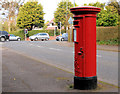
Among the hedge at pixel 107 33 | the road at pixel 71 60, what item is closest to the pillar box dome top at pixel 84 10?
the road at pixel 71 60

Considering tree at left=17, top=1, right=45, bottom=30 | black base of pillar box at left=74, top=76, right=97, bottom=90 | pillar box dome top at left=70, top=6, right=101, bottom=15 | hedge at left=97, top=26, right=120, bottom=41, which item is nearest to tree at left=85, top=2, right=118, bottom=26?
hedge at left=97, top=26, right=120, bottom=41

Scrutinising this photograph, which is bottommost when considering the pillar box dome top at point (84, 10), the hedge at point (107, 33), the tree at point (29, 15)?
the hedge at point (107, 33)

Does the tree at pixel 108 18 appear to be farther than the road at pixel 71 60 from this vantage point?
Yes

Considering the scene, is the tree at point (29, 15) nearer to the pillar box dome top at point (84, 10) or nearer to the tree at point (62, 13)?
the tree at point (62, 13)

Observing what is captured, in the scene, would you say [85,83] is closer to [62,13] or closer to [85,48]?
[85,48]

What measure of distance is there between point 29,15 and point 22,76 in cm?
5471

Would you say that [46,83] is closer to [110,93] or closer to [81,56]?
[81,56]

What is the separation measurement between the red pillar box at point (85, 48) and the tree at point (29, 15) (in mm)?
56565

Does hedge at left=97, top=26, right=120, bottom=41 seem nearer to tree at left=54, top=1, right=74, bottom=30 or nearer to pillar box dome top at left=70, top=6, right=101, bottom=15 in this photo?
pillar box dome top at left=70, top=6, right=101, bottom=15

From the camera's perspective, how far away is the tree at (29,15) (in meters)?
61.9

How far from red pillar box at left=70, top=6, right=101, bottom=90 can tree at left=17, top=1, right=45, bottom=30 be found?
56.6 meters

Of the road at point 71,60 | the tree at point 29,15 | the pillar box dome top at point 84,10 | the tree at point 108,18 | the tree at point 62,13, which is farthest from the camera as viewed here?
the tree at point 62,13

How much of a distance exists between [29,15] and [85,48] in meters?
56.8

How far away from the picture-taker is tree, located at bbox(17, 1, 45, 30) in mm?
61906
